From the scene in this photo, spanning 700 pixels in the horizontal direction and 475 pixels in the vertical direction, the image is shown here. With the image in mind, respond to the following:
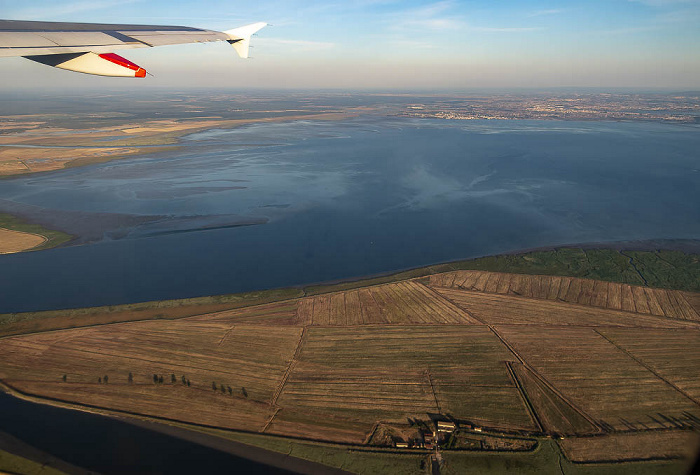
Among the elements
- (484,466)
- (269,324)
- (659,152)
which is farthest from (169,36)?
(659,152)

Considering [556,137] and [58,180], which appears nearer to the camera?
[58,180]

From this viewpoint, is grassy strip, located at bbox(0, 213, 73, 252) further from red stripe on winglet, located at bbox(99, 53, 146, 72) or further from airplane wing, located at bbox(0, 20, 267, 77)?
red stripe on winglet, located at bbox(99, 53, 146, 72)

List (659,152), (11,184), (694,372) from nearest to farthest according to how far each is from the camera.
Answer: (694,372) < (11,184) < (659,152)

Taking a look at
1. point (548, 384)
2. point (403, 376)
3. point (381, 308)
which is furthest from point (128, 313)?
point (548, 384)

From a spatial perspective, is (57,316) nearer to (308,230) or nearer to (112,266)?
(112,266)

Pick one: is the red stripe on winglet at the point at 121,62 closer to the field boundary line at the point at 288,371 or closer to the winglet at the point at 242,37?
the winglet at the point at 242,37

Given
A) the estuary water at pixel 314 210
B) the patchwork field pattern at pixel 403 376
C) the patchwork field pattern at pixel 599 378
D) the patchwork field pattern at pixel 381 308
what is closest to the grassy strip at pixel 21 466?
the patchwork field pattern at pixel 403 376

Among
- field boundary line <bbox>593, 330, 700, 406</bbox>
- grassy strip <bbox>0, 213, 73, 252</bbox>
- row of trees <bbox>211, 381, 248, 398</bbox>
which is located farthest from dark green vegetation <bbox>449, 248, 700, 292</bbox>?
grassy strip <bbox>0, 213, 73, 252</bbox>
